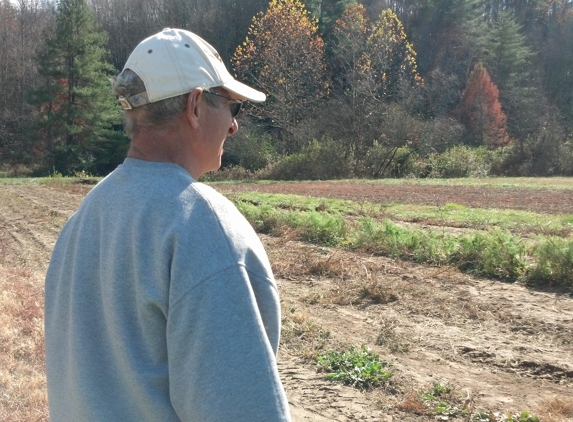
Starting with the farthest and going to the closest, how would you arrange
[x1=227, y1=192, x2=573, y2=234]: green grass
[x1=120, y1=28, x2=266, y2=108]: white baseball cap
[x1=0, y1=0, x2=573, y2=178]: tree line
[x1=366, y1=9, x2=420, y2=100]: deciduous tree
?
[x1=366, y1=9, x2=420, y2=100]: deciduous tree < [x1=0, y1=0, x2=573, y2=178]: tree line < [x1=227, y1=192, x2=573, y2=234]: green grass < [x1=120, y1=28, x2=266, y2=108]: white baseball cap

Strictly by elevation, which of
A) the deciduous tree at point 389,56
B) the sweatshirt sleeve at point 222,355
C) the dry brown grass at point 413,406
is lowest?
the dry brown grass at point 413,406

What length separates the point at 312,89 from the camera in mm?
45219

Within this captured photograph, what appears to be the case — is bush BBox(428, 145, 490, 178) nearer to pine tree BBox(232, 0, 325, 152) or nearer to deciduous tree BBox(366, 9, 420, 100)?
deciduous tree BBox(366, 9, 420, 100)

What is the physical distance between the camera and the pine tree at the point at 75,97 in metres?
42.2

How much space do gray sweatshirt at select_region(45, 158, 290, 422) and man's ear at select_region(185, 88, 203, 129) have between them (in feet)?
0.42

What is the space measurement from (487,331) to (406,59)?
1657 inches

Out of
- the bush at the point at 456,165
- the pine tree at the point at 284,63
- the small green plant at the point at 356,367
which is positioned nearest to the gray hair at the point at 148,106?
the small green plant at the point at 356,367

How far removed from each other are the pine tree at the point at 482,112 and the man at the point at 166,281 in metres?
50.8

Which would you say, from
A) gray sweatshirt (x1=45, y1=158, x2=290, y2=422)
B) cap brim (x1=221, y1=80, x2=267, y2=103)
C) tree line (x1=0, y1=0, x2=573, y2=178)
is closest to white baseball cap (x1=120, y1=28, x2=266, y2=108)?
cap brim (x1=221, y1=80, x2=267, y2=103)

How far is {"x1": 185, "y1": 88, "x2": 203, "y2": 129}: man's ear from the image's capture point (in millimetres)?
1608

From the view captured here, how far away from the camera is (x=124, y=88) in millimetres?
1664

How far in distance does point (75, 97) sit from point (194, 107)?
44.2 m

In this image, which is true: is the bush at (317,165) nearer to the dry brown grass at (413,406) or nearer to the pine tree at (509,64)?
the pine tree at (509,64)

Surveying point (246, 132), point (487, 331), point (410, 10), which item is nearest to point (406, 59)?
point (246, 132)
